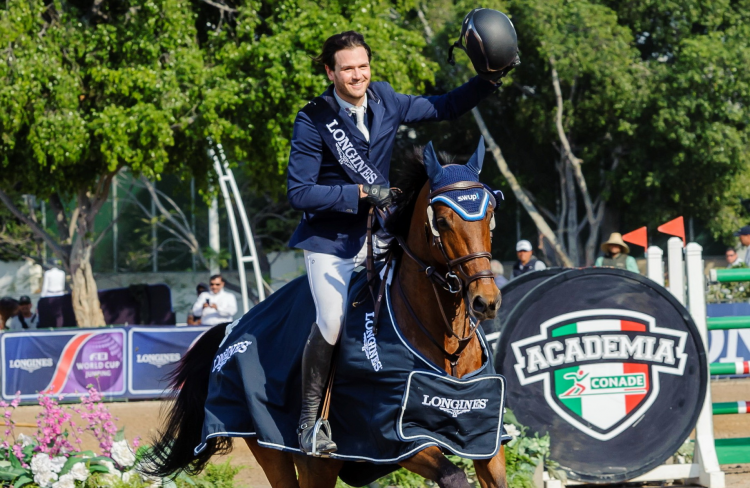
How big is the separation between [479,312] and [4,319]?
39.5ft

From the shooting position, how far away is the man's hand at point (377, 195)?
385 centimetres

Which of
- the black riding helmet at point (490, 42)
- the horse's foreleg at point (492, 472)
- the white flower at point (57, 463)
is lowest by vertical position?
the white flower at point (57, 463)

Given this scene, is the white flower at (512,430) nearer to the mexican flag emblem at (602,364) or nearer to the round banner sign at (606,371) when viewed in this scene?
the round banner sign at (606,371)

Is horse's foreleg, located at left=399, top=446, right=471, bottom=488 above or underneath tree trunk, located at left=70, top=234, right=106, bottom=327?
underneath

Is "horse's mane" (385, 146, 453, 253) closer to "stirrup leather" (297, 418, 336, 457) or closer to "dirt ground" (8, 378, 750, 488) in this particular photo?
"stirrup leather" (297, 418, 336, 457)

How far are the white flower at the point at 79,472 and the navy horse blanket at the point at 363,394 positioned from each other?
4.43ft

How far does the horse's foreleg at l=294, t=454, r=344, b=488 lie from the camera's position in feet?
14.0

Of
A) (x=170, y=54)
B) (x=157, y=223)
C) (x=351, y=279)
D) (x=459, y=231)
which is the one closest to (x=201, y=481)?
(x=351, y=279)

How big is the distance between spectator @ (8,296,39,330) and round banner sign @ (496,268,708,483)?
10.2 metres

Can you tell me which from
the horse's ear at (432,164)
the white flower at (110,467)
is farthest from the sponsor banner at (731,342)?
the horse's ear at (432,164)

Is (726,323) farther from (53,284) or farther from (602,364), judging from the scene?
(53,284)

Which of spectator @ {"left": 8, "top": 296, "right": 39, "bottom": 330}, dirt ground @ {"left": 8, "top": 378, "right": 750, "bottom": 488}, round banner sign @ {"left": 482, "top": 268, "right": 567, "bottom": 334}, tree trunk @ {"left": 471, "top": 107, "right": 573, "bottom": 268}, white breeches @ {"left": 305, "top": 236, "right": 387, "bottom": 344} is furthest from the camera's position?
tree trunk @ {"left": 471, "top": 107, "right": 573, "bottom": 268}

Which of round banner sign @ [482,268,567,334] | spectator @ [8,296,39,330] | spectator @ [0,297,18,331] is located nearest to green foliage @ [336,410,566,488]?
round banner sign @ [482,268,567,334]

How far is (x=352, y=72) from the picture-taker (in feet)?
13.3
